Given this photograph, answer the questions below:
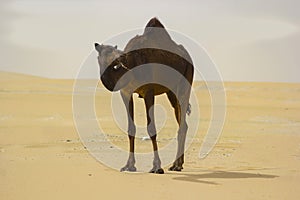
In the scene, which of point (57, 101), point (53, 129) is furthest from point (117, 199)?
point (57, 101)

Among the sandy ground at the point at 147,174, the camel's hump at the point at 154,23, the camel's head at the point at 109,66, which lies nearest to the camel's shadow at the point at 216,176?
the sandy ground at the point at 147,174

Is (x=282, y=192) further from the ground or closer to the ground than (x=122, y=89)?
closer to the ground

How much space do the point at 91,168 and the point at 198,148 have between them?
18.5 ft

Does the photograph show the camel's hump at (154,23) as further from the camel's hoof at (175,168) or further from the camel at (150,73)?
the camel's hoof at (175,168)

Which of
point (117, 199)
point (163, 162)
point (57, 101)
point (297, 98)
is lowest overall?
point (117, 199)

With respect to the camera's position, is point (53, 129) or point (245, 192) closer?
point (245, 192)

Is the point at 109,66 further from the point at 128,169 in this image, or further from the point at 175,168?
the point at 175,168

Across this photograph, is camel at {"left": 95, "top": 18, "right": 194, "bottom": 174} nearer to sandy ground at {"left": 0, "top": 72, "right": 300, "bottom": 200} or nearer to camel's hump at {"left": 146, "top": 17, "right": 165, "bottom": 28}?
camel's hump at {"left": 146, "top": 17, "right": 165, "bottom": 28}

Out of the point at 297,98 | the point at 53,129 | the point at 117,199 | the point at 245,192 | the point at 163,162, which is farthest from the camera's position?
the point at 297,98

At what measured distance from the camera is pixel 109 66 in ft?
28.6

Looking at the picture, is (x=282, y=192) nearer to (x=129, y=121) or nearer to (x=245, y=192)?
(x=245, y=192)

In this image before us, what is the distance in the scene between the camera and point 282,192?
26.3 feet

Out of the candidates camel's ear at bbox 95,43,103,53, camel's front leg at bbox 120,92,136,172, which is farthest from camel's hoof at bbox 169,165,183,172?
camel's ear at bbox 95,43,103,53

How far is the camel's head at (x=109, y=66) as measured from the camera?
8703 millimetres
